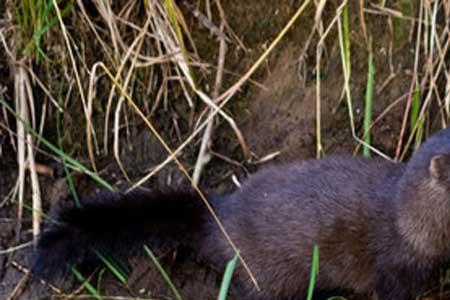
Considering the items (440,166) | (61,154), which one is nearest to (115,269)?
(61,154)

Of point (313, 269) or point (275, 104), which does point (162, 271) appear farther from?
point (275, 104)

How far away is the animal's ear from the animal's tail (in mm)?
813

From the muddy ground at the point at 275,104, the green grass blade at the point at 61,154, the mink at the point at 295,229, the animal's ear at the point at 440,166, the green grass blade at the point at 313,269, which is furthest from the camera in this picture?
the muddy ground at the point at 275,104

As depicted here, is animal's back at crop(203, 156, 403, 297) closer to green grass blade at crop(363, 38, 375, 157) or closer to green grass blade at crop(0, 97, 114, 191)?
green grass blade at crop(363, 38, 375, 157)

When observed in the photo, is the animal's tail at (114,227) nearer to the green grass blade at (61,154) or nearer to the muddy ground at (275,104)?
the green grass blade at (61,154)

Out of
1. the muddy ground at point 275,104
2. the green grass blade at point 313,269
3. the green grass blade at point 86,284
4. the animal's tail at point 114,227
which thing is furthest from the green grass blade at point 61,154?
the green grass blade at point 313,269

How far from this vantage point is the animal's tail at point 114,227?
3.88 meters

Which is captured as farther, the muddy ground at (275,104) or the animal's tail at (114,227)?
the muddy ground at (275,104)

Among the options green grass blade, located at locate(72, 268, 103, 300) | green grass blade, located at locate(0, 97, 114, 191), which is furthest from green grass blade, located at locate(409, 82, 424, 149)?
green grass blade, located at locate(72, 268, 103, 300)

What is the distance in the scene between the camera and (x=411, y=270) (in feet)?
12.5

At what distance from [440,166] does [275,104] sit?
0.90m

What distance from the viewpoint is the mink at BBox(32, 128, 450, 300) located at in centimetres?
382

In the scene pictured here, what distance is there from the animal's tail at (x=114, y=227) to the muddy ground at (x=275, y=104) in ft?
1.21

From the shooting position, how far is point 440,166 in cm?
363
